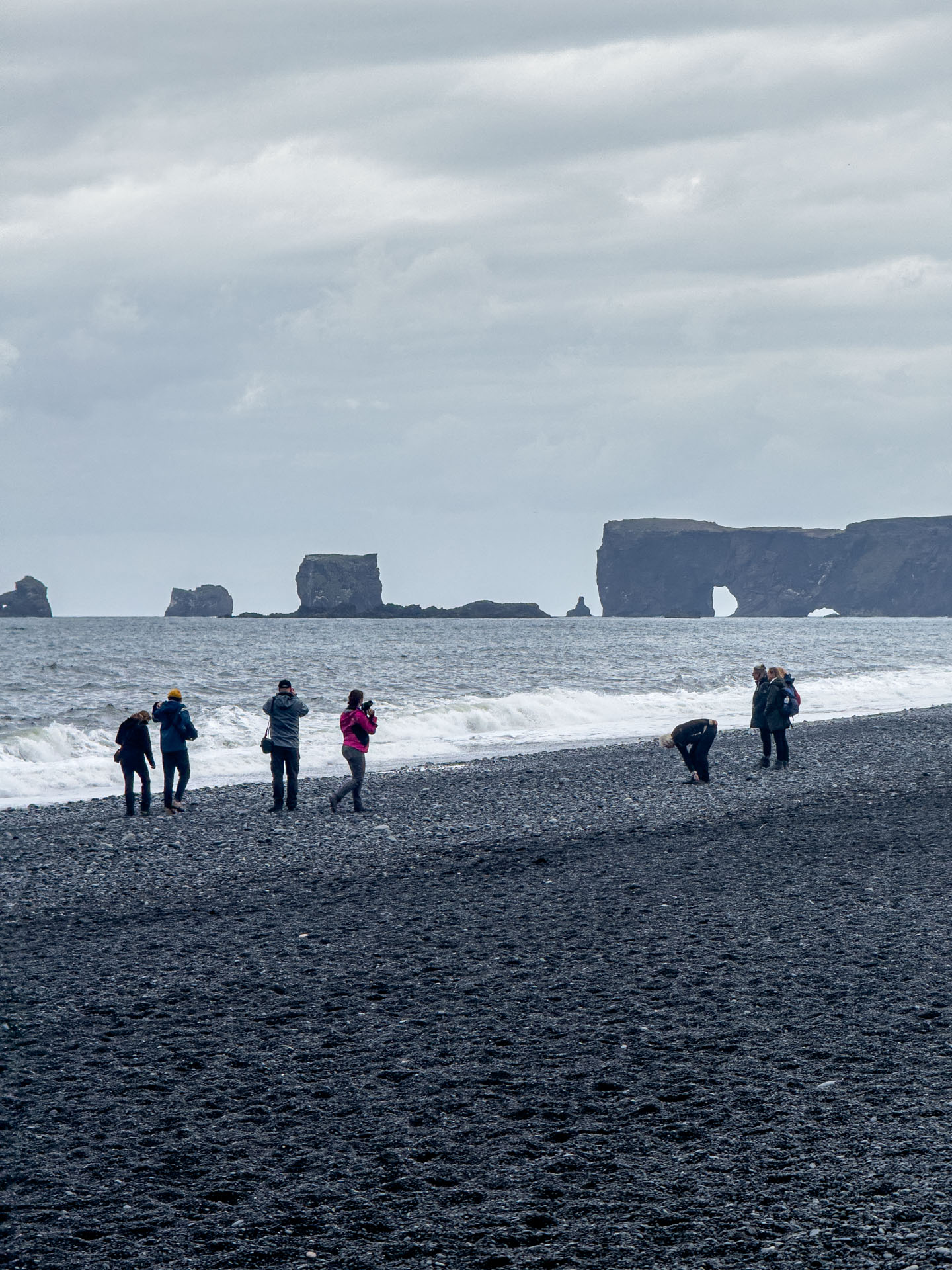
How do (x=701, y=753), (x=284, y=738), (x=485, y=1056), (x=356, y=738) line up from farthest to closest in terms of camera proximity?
(x=701, y=753)
(x=284, y=738)
(x=356, y=738)
(x=485, y=1056)

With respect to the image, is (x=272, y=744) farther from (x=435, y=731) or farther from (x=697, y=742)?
(x=435, y=731)

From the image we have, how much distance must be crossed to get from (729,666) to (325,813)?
183ft

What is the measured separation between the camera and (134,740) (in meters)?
17.3

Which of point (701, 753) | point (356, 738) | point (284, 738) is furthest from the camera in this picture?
point (701, 753)

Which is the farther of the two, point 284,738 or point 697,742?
point 697,742

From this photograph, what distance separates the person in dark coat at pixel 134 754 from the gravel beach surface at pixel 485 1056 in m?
3.40

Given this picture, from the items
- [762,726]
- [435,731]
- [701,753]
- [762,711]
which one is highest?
[762,711]

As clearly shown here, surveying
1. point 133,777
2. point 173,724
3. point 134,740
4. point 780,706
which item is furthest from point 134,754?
point 780,706

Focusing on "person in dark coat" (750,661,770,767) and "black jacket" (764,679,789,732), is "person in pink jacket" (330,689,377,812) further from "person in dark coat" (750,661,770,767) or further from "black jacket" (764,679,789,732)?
"black jacket" (764,679,789,732)

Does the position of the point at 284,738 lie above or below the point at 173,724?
below

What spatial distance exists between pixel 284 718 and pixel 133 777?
2.41 meters

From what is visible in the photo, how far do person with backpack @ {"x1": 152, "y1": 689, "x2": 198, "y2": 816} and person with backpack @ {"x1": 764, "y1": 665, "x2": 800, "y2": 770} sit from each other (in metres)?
9.77

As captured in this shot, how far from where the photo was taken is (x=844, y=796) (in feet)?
58.4

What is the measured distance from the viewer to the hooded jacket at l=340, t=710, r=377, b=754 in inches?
664
